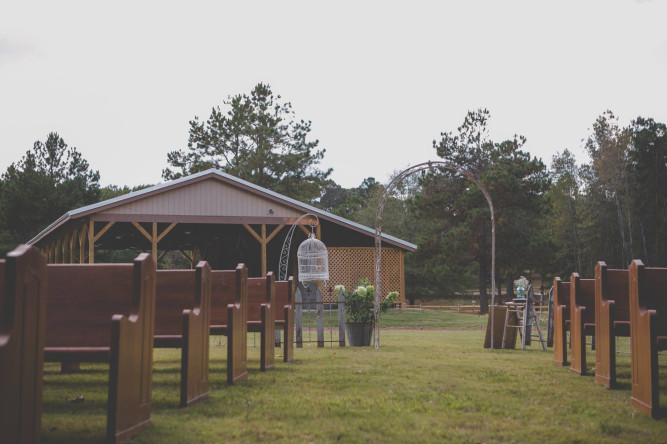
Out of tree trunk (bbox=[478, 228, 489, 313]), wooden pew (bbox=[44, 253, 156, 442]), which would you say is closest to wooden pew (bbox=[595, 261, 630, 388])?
wooden pew (bbox=[44, 253, 156, 442])

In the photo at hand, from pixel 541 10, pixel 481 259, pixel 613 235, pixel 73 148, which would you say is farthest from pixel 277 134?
pixel 541 10

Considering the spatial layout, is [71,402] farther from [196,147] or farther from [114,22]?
[196,147]

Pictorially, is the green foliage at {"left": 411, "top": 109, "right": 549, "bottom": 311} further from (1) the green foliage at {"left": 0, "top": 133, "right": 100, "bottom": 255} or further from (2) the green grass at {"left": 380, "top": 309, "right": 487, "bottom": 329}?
(1) the green foliage at {"left": 0, "top": 133, "right": 100, "bottom": 255}

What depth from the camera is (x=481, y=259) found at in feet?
127

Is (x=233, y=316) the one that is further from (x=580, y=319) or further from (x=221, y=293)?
(x=580, y=319)

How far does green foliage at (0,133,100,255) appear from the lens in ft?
134

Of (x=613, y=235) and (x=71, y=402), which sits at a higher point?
(x=613, y=235)

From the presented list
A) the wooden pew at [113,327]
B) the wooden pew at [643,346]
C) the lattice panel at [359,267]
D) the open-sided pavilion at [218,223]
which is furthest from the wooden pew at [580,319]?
the lattice panel at [359,267]

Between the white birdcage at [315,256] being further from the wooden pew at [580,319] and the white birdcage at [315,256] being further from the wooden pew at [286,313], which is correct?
the wooden pew at [580,319]

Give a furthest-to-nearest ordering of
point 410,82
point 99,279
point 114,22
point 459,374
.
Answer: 1. point 410,82
2. point 114,22
3. point 459,374
4. point 99,279

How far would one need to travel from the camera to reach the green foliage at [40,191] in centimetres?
4088

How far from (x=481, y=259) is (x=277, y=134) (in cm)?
1703

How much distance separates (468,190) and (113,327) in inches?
1331

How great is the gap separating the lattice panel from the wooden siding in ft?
11.5
